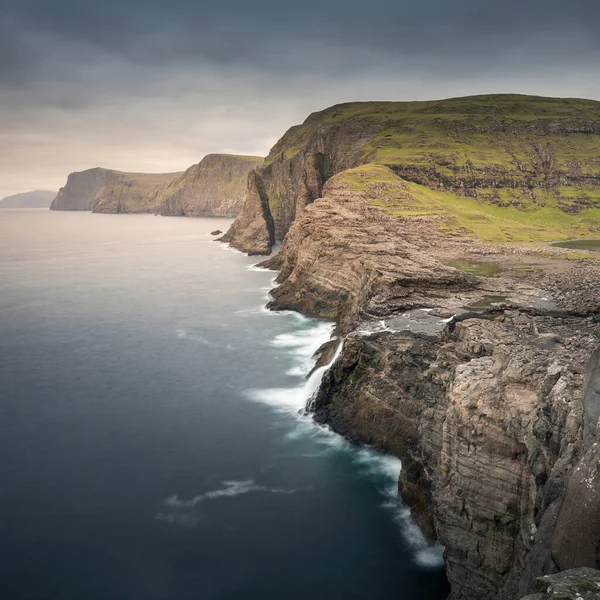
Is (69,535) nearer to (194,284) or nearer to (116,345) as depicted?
(116,345)

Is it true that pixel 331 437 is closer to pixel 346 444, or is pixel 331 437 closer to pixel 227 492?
pixel 346 444

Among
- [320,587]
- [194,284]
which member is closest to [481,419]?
[320,587]

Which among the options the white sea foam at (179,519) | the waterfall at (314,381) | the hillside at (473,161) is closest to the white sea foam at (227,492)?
the white sea foam at (179,519)

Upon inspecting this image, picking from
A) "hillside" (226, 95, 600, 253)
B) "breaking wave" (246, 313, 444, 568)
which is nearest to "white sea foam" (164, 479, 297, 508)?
"breaking wave" (246, 313, 444, 568)

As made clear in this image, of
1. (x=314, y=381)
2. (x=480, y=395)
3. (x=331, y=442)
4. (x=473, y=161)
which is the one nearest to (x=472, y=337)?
(x=480, y=395)

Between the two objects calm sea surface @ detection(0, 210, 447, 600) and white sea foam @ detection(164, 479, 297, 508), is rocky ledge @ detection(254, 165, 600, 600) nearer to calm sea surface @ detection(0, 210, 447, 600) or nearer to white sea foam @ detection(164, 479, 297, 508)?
calm sea surface @ detection(0, 210, 447, 600)

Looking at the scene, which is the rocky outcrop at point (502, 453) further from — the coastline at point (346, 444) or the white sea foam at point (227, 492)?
the white sea foam at point (227, 492)

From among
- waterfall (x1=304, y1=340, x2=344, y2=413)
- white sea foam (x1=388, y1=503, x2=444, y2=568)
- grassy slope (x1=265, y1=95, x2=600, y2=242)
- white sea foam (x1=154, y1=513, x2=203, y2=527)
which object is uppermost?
grassy slope (x1=265, y1=95, x2=600, y2=242)
